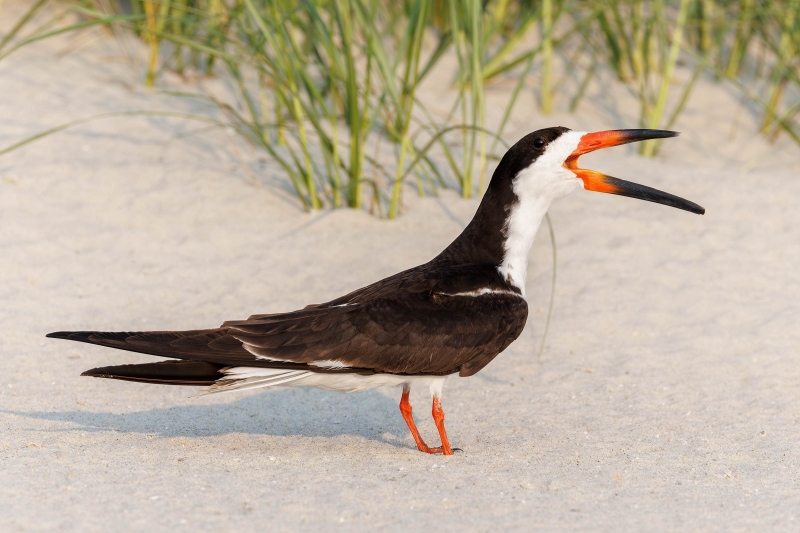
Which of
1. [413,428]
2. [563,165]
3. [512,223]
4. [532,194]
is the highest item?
[563,165]

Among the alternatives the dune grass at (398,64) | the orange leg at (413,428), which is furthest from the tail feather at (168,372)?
the dune grass at (398,64)

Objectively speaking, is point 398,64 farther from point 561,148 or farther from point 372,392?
point 561,148

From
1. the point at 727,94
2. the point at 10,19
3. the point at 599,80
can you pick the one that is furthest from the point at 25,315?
the point at 727,94

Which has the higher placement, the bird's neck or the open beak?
the open beak

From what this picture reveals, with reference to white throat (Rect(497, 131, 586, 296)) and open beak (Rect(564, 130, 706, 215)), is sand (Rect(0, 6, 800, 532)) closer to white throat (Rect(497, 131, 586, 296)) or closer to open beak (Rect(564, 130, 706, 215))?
white throat (Rect(497, 131, 586, 296))

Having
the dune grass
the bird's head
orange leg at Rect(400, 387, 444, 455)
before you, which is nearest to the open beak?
the bird's head

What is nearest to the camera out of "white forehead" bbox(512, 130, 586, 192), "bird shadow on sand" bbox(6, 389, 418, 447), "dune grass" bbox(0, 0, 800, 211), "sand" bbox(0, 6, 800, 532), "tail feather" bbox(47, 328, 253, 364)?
"sand" bbox(0, 6, 800, 532)

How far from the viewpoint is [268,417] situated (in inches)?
175

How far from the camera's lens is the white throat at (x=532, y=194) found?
4098mm

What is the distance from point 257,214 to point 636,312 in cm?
243

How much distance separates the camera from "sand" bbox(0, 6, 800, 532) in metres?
3.49

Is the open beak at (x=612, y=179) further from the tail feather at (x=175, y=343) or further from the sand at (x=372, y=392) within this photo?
the tail feather at (x=175, y=343)

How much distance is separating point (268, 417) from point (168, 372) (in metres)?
0.86

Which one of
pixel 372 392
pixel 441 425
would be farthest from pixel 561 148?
pixel 372 392
